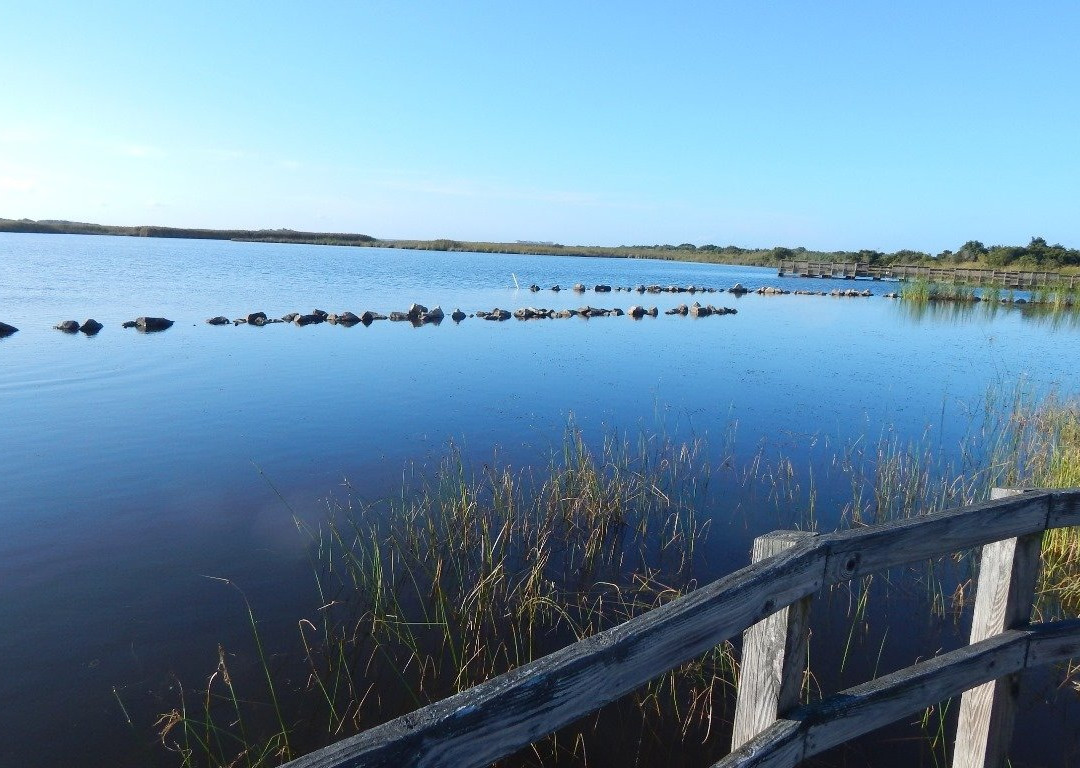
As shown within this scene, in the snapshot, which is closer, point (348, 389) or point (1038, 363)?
point (348, 389)

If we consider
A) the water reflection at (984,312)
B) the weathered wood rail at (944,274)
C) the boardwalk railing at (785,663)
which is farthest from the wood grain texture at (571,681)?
the weathered wood rail at (944,274)

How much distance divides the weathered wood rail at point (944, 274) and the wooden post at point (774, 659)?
48796 mm

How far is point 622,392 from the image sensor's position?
13945mm

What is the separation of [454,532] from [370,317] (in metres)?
19.0

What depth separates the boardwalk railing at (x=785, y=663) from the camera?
1381 millimetres

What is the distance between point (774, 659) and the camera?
2.08 m

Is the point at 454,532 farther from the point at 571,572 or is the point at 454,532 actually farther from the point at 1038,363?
the point at 1038,363

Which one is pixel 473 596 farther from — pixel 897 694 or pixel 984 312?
pixel 984 312

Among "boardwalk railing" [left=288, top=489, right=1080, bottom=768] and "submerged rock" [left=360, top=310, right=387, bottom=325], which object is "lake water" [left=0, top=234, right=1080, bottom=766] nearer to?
"submerged rock" [left=360, top=310, right=387, bottom=325]

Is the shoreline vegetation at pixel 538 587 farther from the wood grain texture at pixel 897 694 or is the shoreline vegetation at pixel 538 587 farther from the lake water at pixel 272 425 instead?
the wood grain texture at pixel 897 694

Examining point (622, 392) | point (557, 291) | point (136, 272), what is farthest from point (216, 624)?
point (136, 272)

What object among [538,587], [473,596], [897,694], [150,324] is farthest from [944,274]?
[897,694]

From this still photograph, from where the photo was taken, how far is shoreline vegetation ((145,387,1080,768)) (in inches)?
166

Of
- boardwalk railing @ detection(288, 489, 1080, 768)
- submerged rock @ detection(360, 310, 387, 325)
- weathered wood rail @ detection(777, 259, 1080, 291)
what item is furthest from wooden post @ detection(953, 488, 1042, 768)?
weathered wood rail @ detection(777, 259, 1080, 291)
